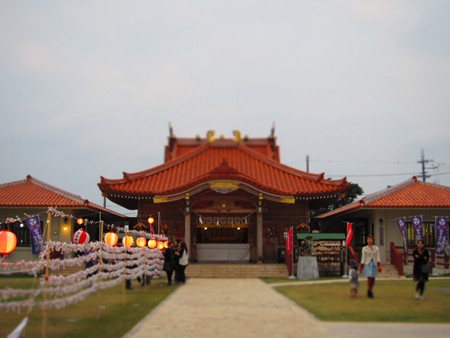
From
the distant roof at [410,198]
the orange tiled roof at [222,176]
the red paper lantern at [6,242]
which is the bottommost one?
the red paper lantern at [6,242]

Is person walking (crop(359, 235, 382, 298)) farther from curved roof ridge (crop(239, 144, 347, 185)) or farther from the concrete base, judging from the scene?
curved roof ridge (crop(239, 144, 347, 185))

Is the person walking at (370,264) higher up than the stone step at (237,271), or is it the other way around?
the person walking at (370,264)

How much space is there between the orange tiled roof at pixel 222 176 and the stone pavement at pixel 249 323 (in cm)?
1214

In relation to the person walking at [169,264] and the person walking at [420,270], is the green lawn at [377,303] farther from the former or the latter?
the person walking at [169,264]

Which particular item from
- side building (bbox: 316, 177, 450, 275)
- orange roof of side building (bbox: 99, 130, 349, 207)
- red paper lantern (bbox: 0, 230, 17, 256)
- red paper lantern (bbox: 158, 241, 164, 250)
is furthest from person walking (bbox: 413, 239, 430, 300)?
orange roof of side building (bbox: 99, 130, 349, 207)

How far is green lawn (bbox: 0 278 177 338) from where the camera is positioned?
8703 mm

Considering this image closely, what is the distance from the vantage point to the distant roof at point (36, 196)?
84.2 ft

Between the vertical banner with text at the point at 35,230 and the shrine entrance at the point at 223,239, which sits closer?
the vertical banner with text at the point at 35,230

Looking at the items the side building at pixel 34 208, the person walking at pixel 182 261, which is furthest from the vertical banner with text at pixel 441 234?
the side building at pixel 34 208

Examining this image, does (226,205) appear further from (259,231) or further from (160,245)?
(160,245)

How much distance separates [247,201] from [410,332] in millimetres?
18156

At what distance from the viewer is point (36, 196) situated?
26.6 metres

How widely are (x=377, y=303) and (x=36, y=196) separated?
19736mm

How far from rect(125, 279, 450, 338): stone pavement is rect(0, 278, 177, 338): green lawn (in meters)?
0.37
